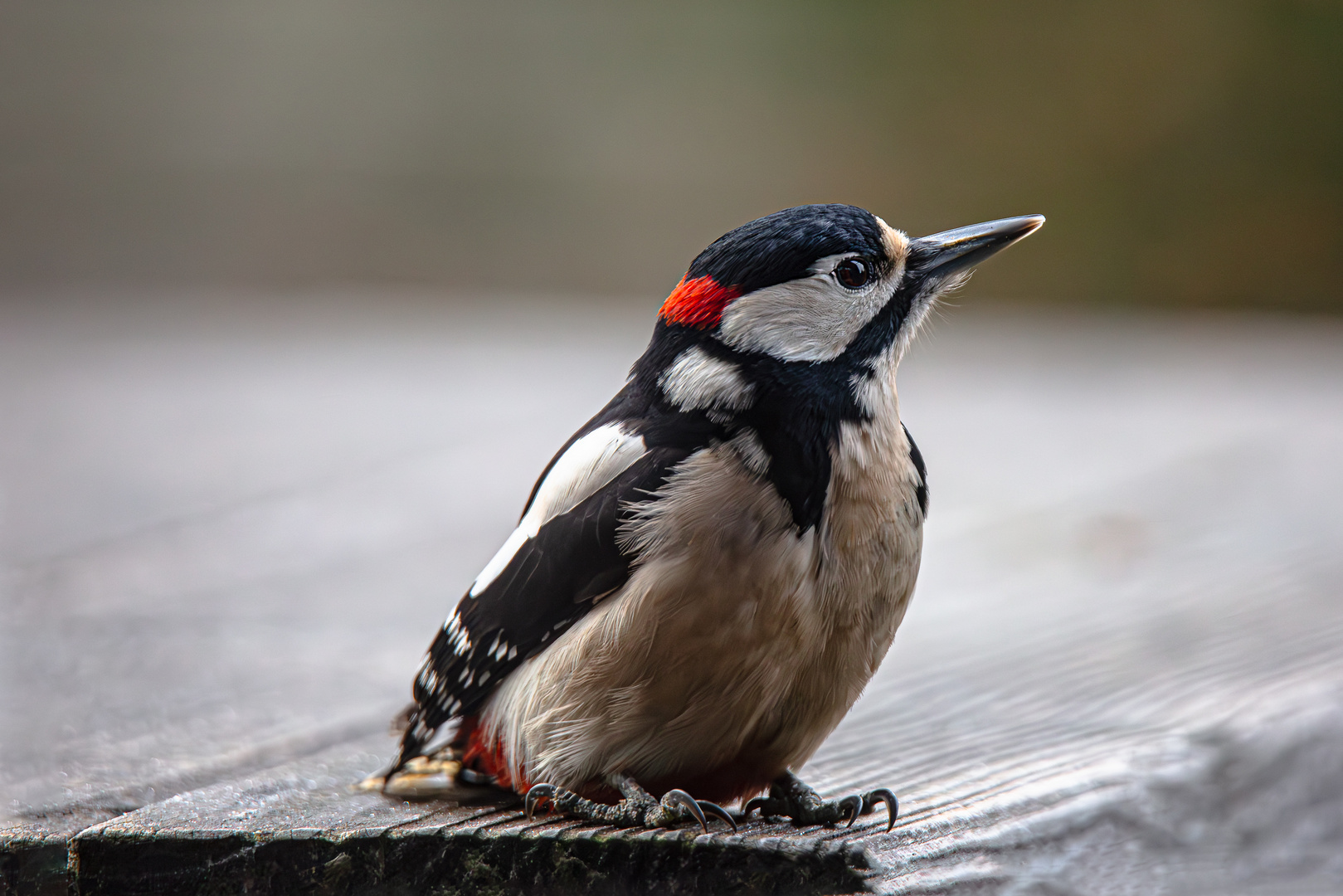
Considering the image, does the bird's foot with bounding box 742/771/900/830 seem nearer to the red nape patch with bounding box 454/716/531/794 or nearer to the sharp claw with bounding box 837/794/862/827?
the sharp claw with bounding box 837/794/862/827

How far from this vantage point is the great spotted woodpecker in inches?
64.1

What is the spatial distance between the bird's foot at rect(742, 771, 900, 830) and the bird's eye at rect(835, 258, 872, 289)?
71 cm

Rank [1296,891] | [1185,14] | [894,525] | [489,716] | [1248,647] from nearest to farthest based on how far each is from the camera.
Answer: [1296,891] → [894,525] → [489,716] → [1248,647] → [1185,14]

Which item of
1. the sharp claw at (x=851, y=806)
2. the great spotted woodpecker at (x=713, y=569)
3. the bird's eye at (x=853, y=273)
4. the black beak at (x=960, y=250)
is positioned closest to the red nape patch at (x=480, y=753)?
the great spotted woodpecker at (x=713, y=569)

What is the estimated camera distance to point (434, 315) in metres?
7.75

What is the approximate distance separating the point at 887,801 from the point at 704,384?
0.58 metres

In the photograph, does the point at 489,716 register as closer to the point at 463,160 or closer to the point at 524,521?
the point at 524,521

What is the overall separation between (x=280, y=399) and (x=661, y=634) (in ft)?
12.6

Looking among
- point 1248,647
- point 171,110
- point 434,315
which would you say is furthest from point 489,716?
point 171,110

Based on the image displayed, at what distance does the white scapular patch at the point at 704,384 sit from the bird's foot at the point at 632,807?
1.64ft

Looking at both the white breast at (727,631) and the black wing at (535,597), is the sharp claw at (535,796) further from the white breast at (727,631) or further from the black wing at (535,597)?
the black wing at (535,597)

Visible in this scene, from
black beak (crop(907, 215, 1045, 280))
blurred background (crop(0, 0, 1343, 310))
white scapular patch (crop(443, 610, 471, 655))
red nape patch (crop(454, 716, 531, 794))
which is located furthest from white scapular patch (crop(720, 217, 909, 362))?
blurred background (crop(0, 0, 1343, 310))

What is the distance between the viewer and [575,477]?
5.91ft

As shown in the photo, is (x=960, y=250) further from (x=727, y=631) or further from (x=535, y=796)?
(x=535, y=796)
